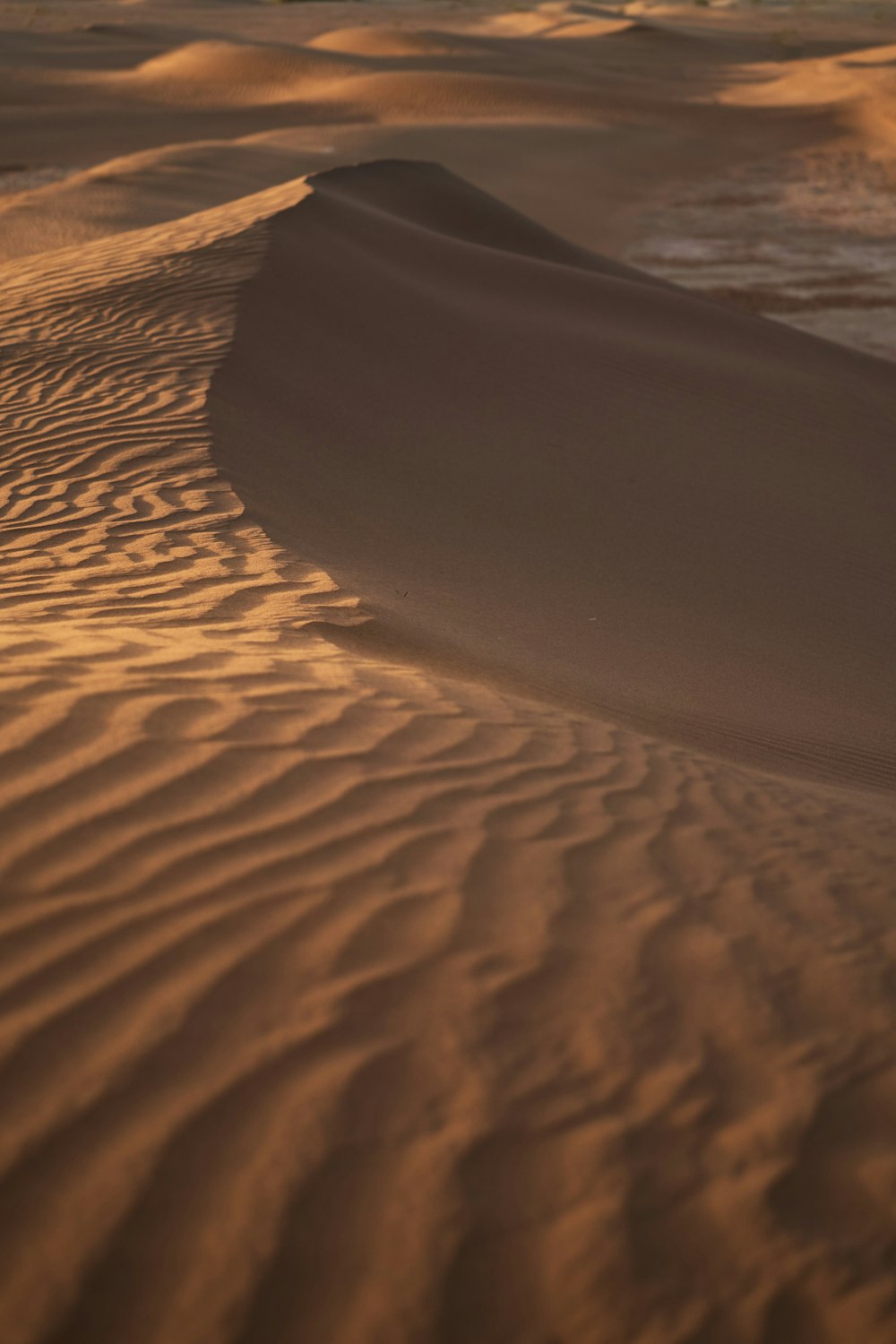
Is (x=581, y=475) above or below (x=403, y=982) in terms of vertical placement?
below

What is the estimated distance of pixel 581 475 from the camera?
791cm

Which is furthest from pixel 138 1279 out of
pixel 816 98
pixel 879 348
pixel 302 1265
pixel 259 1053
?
pixel 816 98

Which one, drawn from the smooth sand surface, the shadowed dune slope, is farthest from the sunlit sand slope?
the shadowed dune slope

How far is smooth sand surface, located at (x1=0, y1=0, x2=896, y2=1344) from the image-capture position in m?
1.79

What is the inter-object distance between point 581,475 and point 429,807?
5359 millimetres

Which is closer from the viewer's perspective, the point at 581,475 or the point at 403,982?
the point at 403,982

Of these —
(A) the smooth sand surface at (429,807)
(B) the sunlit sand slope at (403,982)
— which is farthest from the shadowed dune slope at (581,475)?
(B) the sunlit sand slope at (403,982)

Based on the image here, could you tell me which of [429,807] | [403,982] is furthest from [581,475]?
[403,982]

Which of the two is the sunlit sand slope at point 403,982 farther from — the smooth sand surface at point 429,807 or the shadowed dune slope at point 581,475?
the shadowed dune slope at point 581,475

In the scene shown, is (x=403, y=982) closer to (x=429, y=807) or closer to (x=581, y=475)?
(x=429, y=807)

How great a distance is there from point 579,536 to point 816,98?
2871 cm

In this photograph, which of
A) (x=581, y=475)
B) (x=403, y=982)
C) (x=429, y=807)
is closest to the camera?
(x=403, y=982)

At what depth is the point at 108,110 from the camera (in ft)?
87.9

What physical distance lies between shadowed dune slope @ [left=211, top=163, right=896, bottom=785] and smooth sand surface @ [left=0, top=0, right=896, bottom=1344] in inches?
1.6
